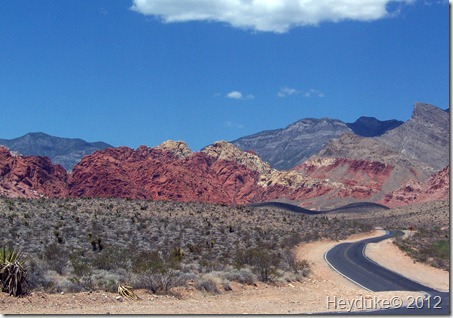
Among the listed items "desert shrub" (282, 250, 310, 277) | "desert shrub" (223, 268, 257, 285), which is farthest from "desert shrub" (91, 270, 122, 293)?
"desert shrub" (282, 250, 310, 277)

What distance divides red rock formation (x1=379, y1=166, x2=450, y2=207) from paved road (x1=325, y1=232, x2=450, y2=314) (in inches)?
4768

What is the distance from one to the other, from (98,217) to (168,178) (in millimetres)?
106721

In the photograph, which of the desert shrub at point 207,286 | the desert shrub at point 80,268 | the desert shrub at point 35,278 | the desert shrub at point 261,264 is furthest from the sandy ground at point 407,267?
the desert shrub at point 35,278

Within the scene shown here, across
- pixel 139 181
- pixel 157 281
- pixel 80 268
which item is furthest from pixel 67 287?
pixel 139 181

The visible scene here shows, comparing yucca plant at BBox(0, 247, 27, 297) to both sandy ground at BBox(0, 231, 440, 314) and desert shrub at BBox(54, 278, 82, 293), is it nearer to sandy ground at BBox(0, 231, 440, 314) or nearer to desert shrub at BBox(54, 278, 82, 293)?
sandy ground at BBox(0, 231, 440, 314)

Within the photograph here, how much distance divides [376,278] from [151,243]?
15.7 m

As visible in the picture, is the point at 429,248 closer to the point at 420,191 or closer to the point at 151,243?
the point at 151,243

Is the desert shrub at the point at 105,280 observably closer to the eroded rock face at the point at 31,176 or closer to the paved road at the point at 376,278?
the paved road at the point at 376,278

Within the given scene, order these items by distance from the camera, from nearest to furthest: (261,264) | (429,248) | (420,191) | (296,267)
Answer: (261,264) < (296,267) < (429,248) < (420,191)

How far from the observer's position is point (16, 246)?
113ft

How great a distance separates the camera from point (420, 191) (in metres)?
173

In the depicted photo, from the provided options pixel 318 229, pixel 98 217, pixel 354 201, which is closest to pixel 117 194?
pixel 354 201

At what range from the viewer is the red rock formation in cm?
16250

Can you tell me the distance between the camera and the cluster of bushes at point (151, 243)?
2386 cm
